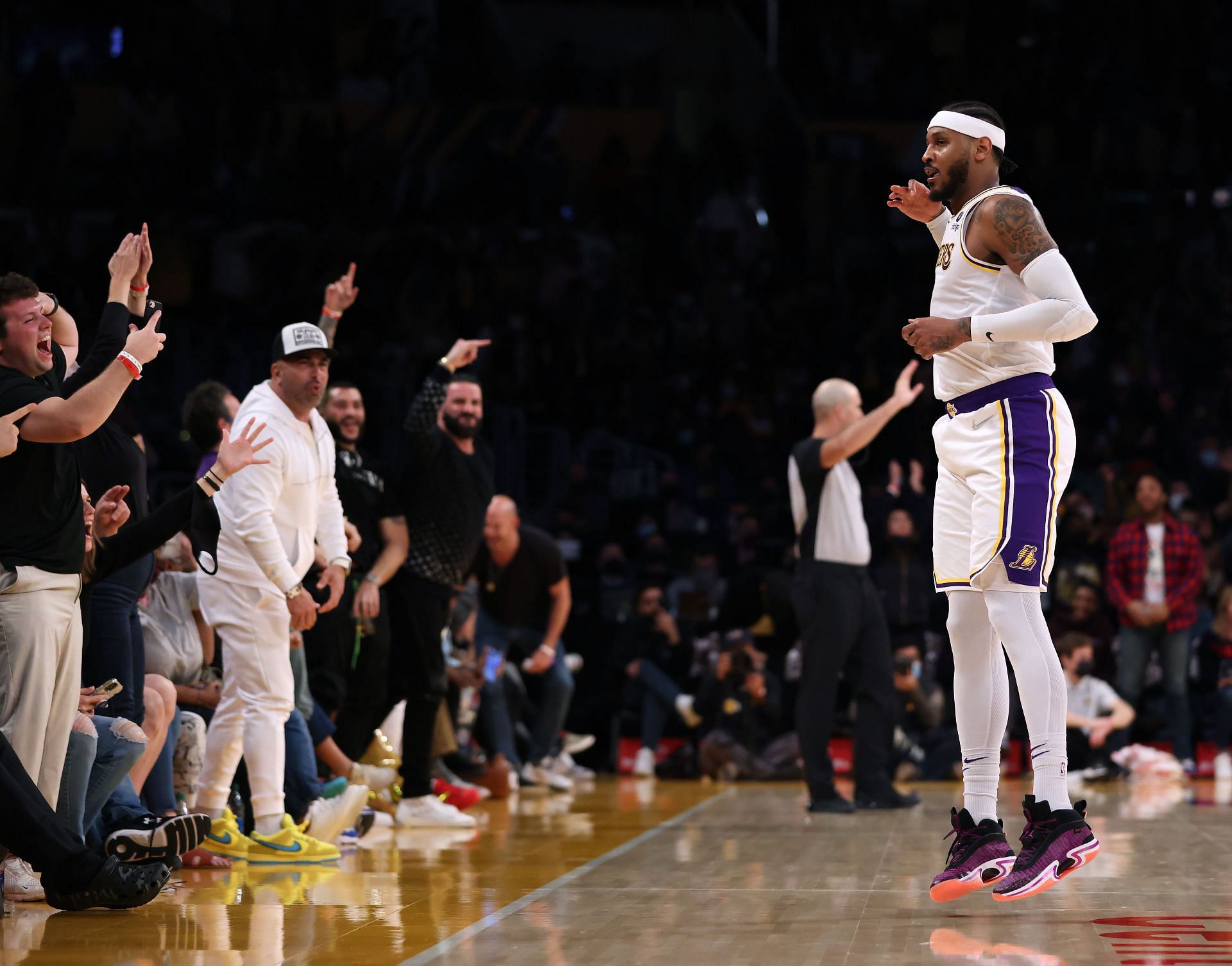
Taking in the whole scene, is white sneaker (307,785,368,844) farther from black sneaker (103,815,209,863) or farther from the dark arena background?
black sneaker (103,815,209,863)

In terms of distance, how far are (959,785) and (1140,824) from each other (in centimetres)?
307

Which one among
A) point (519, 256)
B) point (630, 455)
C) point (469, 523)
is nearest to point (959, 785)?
point (469, 523)

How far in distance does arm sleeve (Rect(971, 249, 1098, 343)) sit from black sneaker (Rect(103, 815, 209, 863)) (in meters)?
2.54

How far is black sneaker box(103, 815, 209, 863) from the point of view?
4.41 meters

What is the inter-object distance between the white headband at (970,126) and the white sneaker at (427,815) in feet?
12.3

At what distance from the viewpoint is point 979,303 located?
4.32 metres

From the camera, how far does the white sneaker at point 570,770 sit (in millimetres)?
10359

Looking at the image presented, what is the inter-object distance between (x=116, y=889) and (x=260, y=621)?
4.88ft

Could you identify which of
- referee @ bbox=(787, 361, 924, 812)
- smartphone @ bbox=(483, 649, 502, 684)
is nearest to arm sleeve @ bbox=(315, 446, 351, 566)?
referee @ bbox=(787, 361, 924, 812)

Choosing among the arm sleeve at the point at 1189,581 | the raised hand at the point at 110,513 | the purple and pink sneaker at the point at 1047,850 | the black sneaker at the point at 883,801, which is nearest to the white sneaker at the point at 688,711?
the black sneaker at the point at 883,801

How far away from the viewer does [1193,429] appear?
1390 cm

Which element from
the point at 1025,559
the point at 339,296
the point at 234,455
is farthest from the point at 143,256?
the point at 1025,559

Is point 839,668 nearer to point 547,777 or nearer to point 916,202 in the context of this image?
point 547,777

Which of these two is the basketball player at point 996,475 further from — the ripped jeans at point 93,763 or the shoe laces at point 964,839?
the ripped jeans at point 93,763
